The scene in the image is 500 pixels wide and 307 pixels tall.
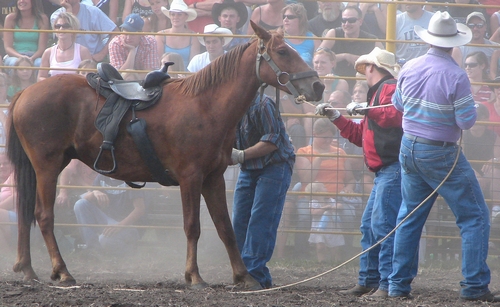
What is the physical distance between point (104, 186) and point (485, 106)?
4237 mm

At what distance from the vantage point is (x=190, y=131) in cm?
514

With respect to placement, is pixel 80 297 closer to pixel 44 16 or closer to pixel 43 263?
pixel 43 263

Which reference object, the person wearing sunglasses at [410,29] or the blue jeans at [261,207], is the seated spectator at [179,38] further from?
the blue jeans at [261,207]

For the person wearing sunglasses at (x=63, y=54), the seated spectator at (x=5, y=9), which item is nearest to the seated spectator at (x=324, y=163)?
the person wearing sunglasses at (x=63, y=54)

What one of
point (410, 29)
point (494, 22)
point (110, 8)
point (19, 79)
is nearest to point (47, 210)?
point (19, 79)

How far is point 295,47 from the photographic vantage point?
7.34 m

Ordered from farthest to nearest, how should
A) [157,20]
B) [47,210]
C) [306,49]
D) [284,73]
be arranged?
[157,20] < [306,49] < [47,210] < [284,73]

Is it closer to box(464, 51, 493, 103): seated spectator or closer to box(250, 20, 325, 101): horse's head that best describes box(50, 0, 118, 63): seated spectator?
box(250, 20, 325, 101): horse's head

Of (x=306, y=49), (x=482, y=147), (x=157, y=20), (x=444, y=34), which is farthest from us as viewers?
(x=157, y=20)

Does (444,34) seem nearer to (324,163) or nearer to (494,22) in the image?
(324,163)

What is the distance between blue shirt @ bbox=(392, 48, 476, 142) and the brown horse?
0.77 meters

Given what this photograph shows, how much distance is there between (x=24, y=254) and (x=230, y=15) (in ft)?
11.2

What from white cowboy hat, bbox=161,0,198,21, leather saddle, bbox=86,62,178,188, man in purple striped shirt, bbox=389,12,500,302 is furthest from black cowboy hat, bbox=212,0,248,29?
man in purple striped shirt, bbox=389,12,500,302

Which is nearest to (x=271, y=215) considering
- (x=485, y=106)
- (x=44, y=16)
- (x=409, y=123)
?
(x=409, y=123)
